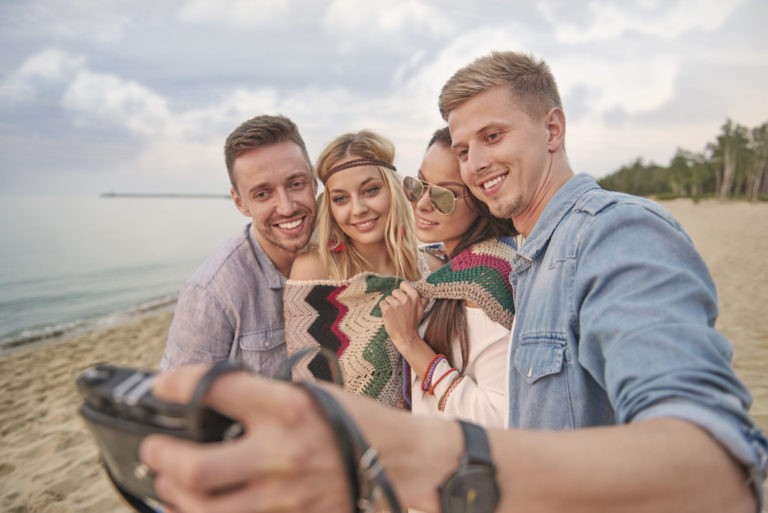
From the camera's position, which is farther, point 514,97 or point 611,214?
point 514,97

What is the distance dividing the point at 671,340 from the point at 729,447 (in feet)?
0.83

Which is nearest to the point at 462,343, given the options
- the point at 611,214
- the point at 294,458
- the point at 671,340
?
the point at 611,214

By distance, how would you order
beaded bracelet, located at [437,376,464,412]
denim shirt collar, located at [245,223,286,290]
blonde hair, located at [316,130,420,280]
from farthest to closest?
1. blonde hair, located at [316,130,420,280]
2. denim shirt collar, located at [245,223,286,290]
3. beaded bracelet, located at [437,376,464,412]

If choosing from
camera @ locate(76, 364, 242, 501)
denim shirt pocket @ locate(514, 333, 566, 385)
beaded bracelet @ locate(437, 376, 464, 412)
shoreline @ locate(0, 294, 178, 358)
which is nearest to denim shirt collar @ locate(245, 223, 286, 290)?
beaded bracelet @ locate(437, 376, 464, 412)

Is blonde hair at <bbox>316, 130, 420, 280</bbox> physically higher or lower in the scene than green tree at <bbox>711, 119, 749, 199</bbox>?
lower

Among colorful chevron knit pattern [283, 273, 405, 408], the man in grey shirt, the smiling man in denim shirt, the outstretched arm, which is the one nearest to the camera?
the outstretched arm

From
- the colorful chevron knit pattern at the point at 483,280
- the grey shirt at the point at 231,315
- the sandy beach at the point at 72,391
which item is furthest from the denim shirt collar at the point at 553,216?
the sandy beach at the point at 72,391

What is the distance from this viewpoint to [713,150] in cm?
6588

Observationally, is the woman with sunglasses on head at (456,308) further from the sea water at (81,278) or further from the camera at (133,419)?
the sea water at (81,278)

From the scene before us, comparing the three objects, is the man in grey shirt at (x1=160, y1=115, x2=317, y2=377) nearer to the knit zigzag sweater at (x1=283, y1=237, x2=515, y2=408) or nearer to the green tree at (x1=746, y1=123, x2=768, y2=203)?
the knit zigzag sweater at (x1=283, y1=237, x2=515, y2=408)

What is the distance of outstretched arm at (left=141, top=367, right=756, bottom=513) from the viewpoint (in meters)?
Result: 0.66

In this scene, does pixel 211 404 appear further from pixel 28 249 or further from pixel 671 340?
pixel 28 249

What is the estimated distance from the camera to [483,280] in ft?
7.65

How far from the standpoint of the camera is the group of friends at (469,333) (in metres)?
0.71
